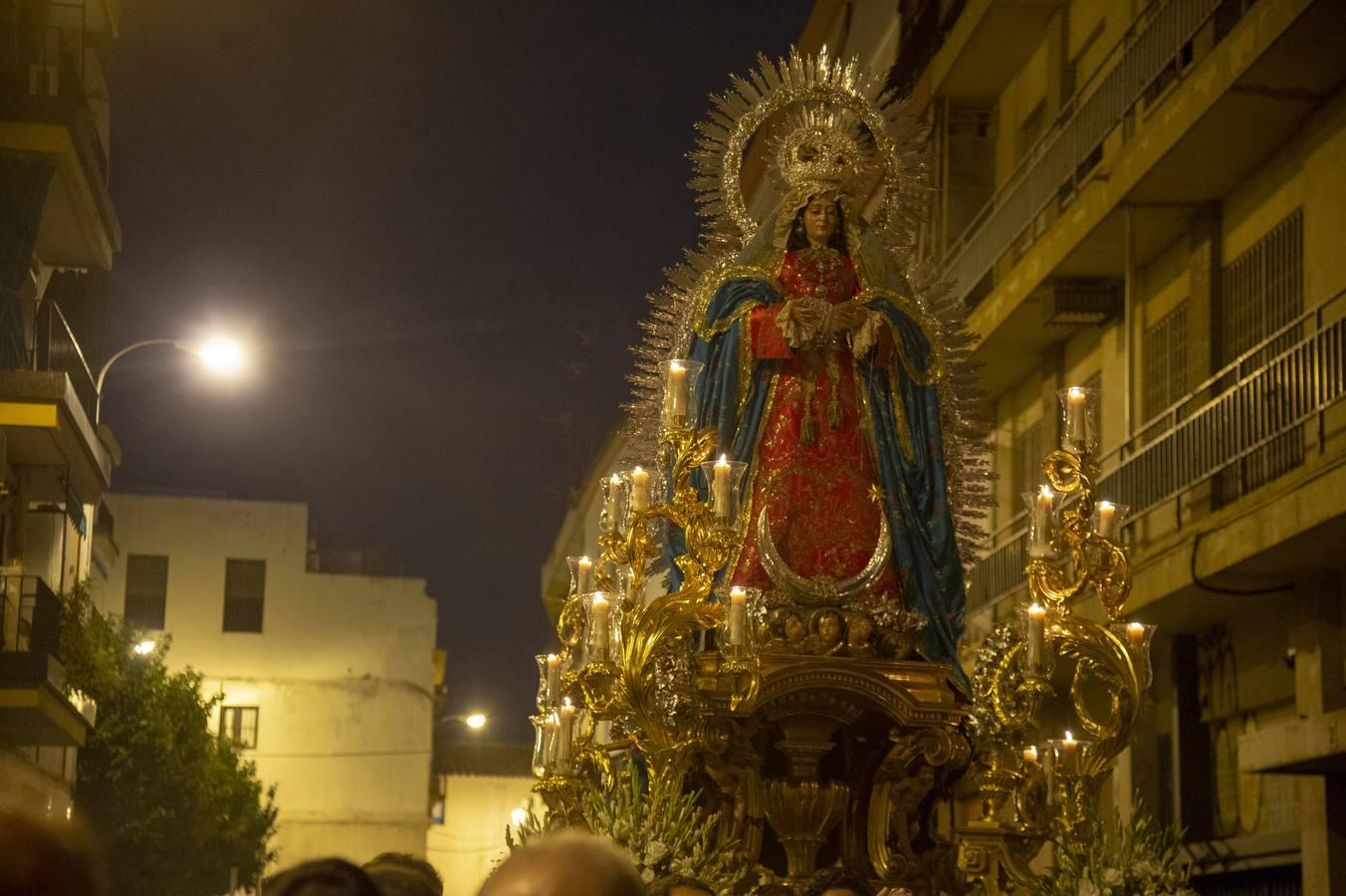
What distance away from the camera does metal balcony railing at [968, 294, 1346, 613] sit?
41.6 ft

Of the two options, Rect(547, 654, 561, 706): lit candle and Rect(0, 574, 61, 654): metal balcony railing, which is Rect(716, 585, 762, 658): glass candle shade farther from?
Rect(0, 574, 61, 654): metal balcony railing

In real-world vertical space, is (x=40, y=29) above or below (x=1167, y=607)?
above

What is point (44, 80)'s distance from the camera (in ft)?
61.3

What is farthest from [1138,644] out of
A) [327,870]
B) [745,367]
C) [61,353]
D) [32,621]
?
[61,353]

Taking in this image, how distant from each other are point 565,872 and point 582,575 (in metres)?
6.96

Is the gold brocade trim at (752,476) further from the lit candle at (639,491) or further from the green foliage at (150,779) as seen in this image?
the green foliage at (150,779)

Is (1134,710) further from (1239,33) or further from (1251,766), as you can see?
(1239,33)

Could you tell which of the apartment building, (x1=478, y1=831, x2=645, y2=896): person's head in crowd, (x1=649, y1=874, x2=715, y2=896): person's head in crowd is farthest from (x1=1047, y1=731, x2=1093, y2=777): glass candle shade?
the apartment building

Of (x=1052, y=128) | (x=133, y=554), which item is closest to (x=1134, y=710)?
(x=1052, y=128)

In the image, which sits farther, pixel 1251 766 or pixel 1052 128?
pixel 1052 128

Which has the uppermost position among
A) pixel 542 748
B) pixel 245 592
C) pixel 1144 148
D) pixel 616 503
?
pixel 245 592

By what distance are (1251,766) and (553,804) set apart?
4.24 metres

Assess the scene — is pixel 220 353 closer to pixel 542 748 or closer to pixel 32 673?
pixel 32 673

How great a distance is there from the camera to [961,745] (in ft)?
29.2
